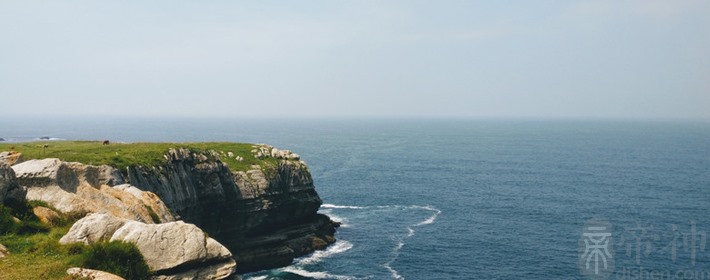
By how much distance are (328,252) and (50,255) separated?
52371 mm

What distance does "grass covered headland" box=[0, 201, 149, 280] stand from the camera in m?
18.5

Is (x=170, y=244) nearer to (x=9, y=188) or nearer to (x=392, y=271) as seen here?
(x=9, y=188)

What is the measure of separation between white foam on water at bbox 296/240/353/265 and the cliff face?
1.31 meters

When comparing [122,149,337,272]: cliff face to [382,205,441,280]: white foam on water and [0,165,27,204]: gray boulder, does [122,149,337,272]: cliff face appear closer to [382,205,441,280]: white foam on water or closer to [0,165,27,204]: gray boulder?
[382,205,441,280]: white foam on water

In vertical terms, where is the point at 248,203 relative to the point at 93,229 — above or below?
below

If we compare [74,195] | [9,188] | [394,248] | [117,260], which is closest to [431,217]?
[394,248]

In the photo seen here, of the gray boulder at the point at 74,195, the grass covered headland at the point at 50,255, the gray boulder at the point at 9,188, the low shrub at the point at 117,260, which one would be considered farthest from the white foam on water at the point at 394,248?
the low shrub at the point at 117,260

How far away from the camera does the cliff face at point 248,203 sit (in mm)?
56094

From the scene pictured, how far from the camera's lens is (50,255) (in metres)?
20.4

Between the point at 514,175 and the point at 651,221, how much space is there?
50746mm

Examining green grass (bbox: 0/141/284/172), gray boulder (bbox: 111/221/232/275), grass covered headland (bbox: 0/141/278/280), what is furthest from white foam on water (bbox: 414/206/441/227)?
gray boulder (bbox: 111/221/232/275)

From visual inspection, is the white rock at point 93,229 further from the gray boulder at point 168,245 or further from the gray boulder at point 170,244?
the gray boulder at point 170,244

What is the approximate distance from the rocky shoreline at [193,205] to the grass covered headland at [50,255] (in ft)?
1.92

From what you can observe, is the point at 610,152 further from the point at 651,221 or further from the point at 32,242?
the point at 32,242
